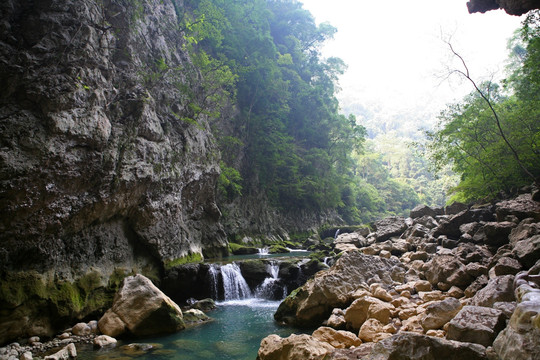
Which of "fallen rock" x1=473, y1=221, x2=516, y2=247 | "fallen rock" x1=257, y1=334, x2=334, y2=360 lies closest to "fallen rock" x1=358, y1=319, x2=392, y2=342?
"fallen rock" x1=257, y1=334, x2=334, y2=360

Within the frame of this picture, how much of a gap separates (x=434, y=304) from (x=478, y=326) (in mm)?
1484

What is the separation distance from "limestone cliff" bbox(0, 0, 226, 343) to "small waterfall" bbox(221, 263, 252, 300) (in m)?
2.58

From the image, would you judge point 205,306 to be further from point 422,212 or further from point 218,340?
point 422,212

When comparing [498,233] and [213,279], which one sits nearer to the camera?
[498,233]

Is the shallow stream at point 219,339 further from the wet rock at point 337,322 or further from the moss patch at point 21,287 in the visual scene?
the moss patch at point 21,287

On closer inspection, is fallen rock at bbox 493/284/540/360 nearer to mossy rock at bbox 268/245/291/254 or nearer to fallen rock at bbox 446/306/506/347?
fallen rock at bbox 446/306/506/347

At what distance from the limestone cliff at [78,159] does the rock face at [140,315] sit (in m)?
1.22

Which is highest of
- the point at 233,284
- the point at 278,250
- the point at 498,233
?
the point at 498,233

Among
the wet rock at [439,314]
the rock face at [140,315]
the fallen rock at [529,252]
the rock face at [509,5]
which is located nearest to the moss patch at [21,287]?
the rock face at [140,315]

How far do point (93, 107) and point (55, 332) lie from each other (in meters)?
6.18

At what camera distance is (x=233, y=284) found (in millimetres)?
12211

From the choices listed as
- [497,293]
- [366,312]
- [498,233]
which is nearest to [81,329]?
[366,312]

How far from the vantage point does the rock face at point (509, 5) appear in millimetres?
9523

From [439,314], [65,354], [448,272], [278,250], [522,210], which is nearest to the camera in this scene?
[439,314]
